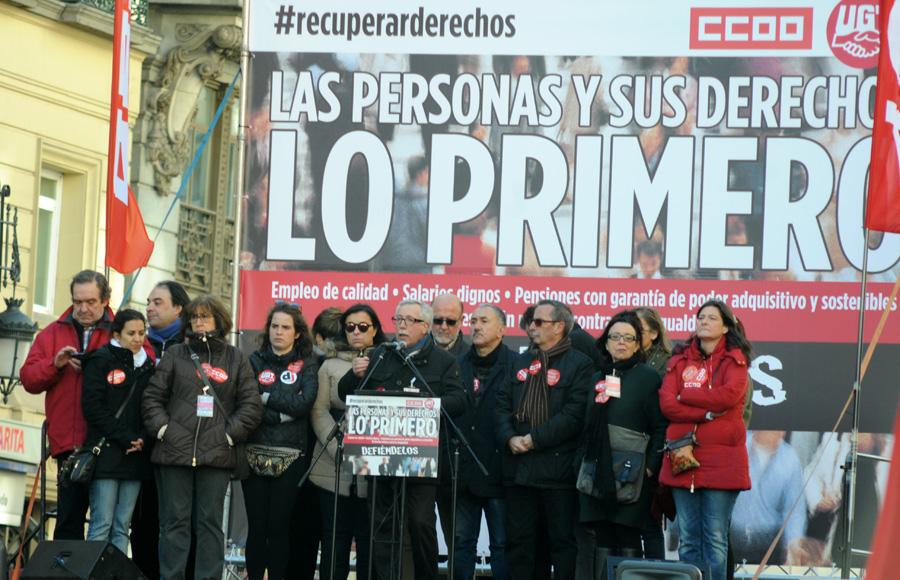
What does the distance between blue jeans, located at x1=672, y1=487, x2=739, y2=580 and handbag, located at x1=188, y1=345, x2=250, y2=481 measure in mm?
2377

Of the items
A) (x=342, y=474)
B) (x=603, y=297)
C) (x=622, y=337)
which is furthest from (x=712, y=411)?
(x=342, y=474)

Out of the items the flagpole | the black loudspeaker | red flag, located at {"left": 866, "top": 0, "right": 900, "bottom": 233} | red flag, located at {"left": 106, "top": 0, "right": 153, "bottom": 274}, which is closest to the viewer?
the black loudspeaker

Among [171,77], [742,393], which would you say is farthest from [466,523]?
[171,77]

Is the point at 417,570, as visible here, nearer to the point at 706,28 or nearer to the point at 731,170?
the point at 731,170

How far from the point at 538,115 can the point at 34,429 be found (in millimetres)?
7086

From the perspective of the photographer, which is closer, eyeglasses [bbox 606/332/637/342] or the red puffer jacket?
the red puffer jacket

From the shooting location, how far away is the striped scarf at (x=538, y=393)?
27.0 ft

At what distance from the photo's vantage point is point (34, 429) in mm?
14328

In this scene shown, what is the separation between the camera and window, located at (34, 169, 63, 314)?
17.4m

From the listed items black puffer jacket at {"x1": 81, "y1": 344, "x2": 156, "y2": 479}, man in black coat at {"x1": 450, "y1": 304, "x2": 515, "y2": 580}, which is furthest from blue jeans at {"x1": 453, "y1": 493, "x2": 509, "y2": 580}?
black puffer jacket at {"x1": 81, "y1": 344, "x2": 156, "y2": 479}

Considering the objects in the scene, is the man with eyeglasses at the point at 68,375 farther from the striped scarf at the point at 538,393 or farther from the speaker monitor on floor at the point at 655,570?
the speaker monitor on floor at the point at 655,570

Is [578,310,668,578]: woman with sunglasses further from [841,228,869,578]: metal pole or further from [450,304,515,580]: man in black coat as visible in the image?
[841,228,869,578]: metal pole

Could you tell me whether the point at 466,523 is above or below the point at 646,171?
below

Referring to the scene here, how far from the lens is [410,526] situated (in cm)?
795
